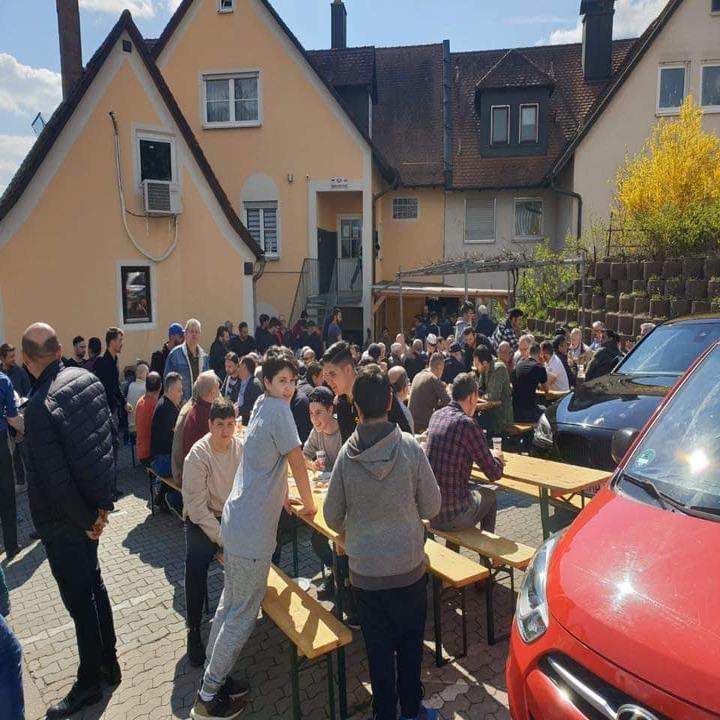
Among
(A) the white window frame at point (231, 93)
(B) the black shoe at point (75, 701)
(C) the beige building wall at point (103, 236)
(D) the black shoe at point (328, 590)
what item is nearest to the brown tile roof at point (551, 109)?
(A) the white window frame at point (231, 93)

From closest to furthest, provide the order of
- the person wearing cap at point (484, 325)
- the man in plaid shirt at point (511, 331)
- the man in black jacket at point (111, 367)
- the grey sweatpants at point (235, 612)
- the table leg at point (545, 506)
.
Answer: the grey sweatpants at point (235, 612) < the table leg at point (545, 506) < the man in black jacket at point (111, 367) < the man in plaid shirt at point (511, 331) < the person wearing cap at point (484, 325)

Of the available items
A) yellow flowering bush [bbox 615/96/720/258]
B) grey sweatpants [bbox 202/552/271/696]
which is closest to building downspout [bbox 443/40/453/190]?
yellow flowering bush [bbox 615/96/720/258]

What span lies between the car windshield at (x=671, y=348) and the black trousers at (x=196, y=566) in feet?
16.8

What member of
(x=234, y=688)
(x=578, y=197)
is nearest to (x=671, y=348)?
(x=234, y=688)

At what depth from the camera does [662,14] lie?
18969 mm

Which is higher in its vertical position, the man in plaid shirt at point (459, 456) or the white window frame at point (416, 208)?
the white window frame at point (416, 208)

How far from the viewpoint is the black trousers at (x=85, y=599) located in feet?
12.5

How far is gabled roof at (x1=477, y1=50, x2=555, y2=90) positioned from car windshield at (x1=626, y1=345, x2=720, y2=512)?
67.7ft

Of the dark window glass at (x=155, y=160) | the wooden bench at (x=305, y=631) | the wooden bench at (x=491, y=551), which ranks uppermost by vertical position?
the dark window glass at (x=155, y=160)

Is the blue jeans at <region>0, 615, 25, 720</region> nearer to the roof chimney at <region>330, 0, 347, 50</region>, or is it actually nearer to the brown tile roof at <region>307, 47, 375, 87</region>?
the brown tile roof at <region>307, 47, 375, 87</region>

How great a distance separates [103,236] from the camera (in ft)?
45.0

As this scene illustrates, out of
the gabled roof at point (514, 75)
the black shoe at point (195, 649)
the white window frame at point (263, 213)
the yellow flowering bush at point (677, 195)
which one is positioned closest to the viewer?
the black shoe at point (195, 649)

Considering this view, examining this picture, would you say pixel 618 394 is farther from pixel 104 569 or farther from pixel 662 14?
pixel 662 14

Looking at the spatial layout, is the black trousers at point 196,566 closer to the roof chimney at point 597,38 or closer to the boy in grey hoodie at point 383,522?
the boy in grey hoodie at point 383,522
